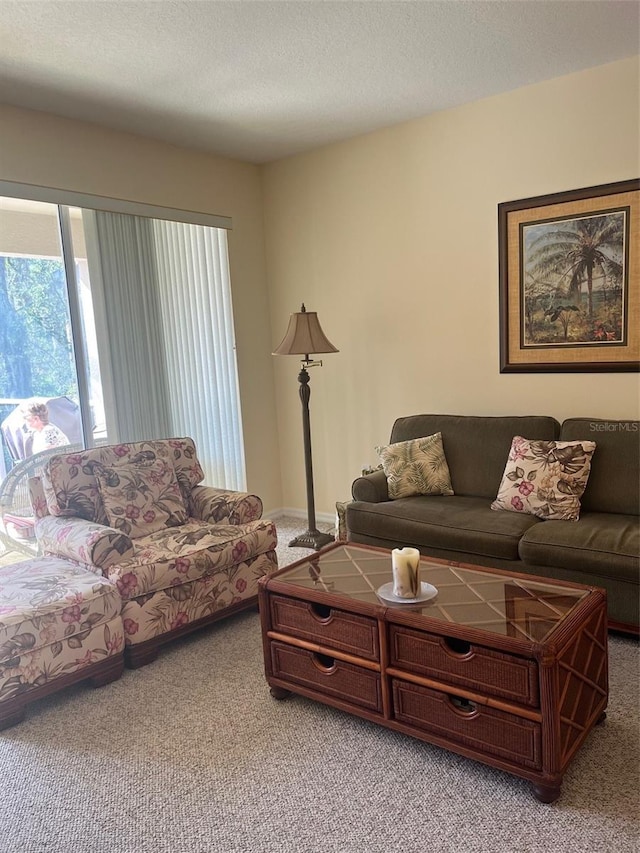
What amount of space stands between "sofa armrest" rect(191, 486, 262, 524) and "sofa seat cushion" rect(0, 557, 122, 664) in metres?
0.80

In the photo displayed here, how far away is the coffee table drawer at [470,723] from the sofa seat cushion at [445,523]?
3.42 ft

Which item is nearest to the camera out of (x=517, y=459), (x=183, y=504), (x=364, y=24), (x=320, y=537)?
(x=364, y=24)

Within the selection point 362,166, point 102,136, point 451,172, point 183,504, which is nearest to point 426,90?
point 451,172

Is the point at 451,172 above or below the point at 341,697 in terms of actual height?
above

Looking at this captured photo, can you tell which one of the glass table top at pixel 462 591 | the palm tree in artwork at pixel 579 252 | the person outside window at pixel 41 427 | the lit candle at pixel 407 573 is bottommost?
the glass table top at pixel 462 591

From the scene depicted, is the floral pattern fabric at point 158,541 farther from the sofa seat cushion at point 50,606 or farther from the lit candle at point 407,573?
the lit candle at point 407,573

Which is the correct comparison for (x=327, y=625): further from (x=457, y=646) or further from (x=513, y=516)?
(x=513, y=516)

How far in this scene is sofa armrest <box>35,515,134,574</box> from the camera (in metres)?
2.82

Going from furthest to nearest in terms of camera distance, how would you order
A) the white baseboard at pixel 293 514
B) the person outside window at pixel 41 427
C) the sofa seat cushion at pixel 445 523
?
the white baseboard at pixel 293 514, the person outside window at pixel 41 427, the sofa seat cushion at pixel 445 523

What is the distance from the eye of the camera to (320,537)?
13.9 ft

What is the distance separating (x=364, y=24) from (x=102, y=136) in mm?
1803

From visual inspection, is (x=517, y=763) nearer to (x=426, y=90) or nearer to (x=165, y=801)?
(x=165, y=801)

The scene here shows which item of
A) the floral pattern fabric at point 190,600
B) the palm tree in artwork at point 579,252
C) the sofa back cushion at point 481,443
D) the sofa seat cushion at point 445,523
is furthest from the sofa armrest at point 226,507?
the palm tree in artwork at point 579,252

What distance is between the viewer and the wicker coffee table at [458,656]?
186 centimetres
